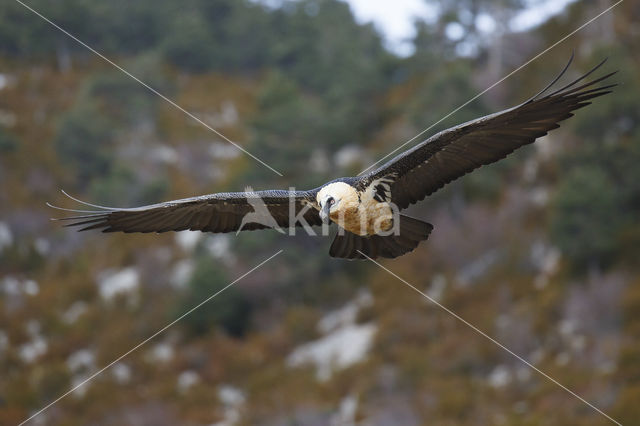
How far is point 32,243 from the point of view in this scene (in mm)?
35438

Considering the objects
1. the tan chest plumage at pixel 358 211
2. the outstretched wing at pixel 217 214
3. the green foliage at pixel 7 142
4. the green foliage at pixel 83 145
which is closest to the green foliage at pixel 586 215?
the outstretched wing at pixel 217 214

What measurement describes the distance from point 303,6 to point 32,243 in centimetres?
2234

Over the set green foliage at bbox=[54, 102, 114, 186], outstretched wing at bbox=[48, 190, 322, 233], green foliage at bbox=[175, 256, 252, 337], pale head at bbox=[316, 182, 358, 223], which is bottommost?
green foliage at bbox=[175, 256, 252, 337]

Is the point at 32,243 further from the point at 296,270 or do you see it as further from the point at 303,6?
the point at 303,6

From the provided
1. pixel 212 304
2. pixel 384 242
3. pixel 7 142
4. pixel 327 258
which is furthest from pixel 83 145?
pixel 384 242

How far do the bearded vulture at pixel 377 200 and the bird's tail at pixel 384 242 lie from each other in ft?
0.03

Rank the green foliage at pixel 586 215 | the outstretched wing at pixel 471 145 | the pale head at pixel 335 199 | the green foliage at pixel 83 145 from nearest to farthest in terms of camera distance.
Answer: the outstretched wing at pixel 471 145, the pale head at pixel 335 199, the green foliage at pixel 586 215, the green foliage at pixel 83 145

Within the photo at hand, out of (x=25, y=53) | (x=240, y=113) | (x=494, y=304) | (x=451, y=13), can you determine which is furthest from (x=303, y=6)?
(x=494, y=304)

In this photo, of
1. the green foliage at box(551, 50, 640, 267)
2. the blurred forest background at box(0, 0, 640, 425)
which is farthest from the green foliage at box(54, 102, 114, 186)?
the green foliage at box(551, 50, 640, 267)

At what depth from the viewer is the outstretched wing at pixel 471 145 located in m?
7.63

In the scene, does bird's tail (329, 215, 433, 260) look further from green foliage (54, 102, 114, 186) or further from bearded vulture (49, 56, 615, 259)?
green foliage (54, 102, 114, 186)

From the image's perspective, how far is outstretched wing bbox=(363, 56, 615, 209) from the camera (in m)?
7.63

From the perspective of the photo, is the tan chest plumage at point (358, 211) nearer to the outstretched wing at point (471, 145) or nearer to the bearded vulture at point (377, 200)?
the bearded vulture at point (377, 200)

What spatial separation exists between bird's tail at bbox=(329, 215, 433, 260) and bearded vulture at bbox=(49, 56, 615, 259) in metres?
0.01
